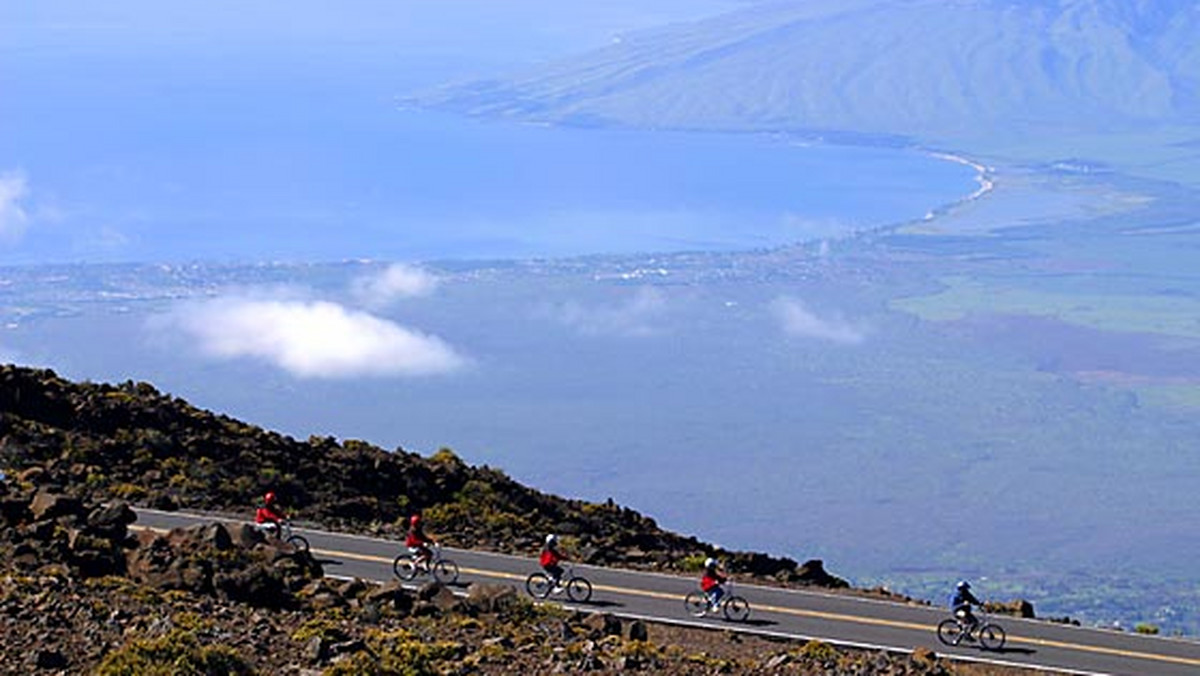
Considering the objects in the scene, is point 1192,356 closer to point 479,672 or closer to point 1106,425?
point 1106,425

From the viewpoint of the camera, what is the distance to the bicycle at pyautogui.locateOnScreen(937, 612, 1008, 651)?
24547 millimetres

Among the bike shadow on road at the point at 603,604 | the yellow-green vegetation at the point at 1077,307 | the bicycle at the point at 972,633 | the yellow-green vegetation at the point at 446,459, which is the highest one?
the yellow-green vegetation at the point at 1077,307

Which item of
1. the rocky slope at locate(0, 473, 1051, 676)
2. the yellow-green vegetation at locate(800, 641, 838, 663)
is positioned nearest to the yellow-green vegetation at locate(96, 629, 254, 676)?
the rocky slope at locate(0, 473, 1051, 676)

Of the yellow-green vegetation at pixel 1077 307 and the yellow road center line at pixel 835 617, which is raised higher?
the yellow-green vegetation at pixel 1077 307

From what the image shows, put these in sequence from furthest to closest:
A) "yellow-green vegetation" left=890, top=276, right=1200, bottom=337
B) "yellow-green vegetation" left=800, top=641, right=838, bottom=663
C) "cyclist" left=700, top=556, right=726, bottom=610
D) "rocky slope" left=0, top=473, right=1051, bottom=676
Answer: "yellow-green vegetation" left=890, top=276, right=1200, bottom=337, "cyclist" left=700, top=556, right=726, bottom=610, "yellow-green vegetation" left=800, top=641, right=838, bottom=663, "rocky slope" left=0, top=473, right=1051, bottom=676

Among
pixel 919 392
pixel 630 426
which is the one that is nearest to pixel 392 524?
pixel 630 426

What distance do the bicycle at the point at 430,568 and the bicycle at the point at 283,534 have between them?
1.17 metres

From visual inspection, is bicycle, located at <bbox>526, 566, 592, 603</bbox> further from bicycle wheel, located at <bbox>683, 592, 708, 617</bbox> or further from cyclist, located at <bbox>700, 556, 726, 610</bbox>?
cyclist, located at <bbox>700, 556, 726, 610</bbox>

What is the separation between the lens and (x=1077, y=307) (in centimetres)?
18825

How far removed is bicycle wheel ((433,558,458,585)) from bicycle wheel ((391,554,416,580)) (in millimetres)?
265

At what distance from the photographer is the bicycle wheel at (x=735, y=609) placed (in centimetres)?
2525

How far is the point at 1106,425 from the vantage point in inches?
5610

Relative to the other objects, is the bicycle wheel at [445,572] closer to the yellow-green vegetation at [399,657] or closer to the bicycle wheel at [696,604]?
the bicycle wheel at [696,604]

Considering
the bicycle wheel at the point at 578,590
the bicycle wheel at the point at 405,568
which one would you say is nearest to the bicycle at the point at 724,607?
the bicycle wheel at the point at 578,590
